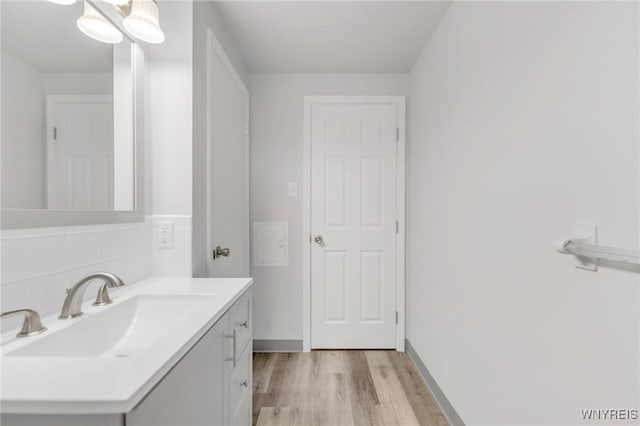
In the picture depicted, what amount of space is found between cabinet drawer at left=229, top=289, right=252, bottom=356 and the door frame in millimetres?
1158

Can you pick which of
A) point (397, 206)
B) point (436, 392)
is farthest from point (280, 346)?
point (397, 206)

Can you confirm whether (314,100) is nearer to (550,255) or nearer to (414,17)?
(414,17)

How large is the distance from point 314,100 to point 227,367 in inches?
83.8

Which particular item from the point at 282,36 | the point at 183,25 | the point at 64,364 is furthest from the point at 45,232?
the point at 282,36

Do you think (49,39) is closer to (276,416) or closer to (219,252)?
(219,252)

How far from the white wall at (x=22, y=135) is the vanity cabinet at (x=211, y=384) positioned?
26.8 inches

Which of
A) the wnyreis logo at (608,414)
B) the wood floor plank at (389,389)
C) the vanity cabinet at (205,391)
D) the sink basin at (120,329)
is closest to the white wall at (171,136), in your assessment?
the sink basin at (120,329)

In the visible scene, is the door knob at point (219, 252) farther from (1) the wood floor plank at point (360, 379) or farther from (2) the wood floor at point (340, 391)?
(1) the wood floor plank at point (360, 379)

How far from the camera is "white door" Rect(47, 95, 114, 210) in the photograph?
1010mm

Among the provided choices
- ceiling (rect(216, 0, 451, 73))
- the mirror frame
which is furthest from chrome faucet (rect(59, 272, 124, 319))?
ceiling (rect(216, 0, 451, 73))

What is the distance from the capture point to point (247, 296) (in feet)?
4.59

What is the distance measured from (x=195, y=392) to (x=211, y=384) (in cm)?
14

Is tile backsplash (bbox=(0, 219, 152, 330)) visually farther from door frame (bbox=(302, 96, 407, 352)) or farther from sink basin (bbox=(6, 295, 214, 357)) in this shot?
door frame (bbox=(302, 96, 407, 352))

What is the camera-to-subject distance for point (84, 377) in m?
0.58
